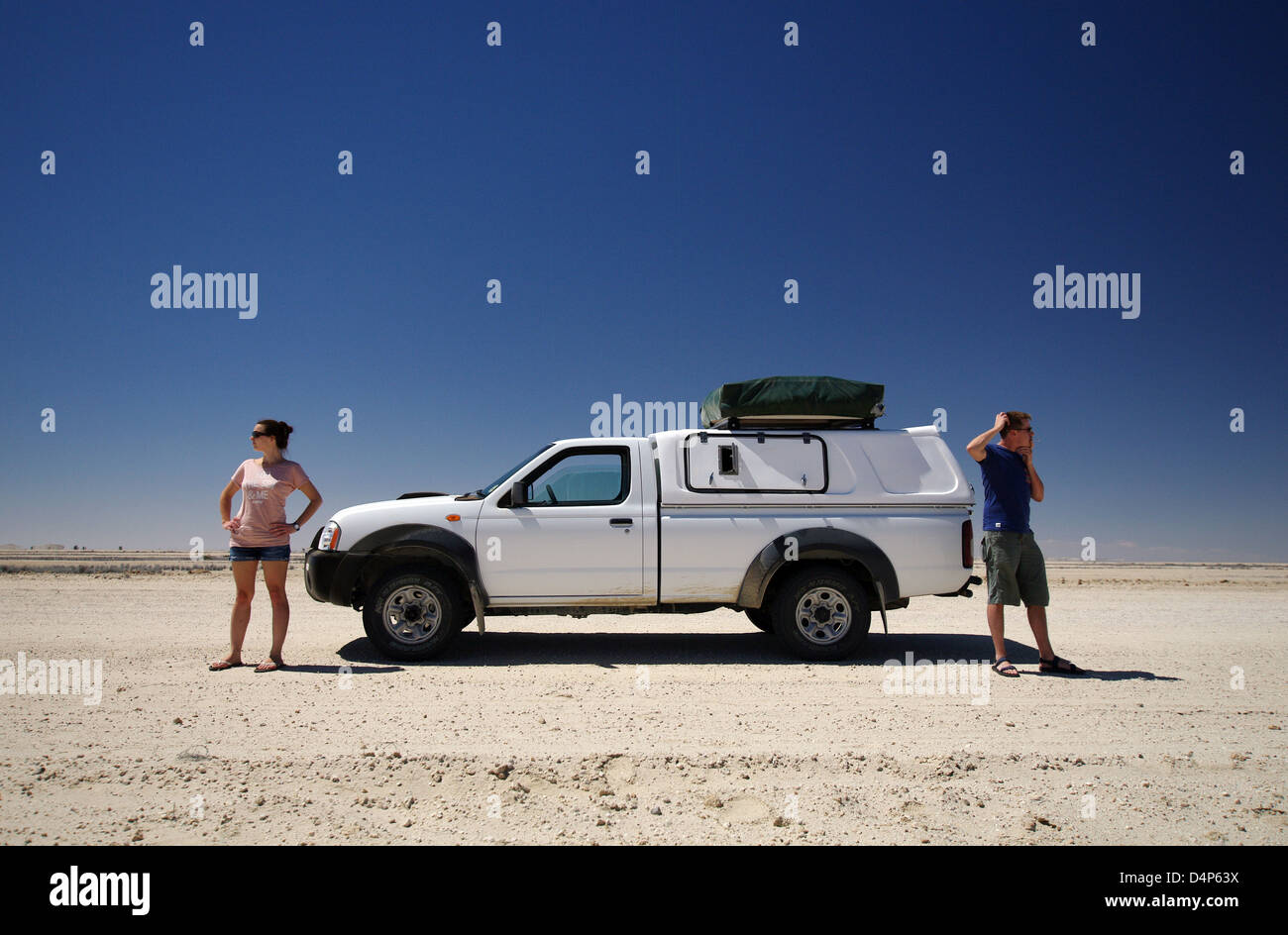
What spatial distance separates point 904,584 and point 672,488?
7.82ft

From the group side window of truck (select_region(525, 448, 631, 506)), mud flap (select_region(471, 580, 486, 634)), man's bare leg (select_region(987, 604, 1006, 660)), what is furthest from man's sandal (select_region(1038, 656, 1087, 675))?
mud flap (select_region(471, 580, 486, 634))

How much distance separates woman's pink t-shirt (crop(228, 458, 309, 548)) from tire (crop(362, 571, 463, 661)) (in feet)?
3.42

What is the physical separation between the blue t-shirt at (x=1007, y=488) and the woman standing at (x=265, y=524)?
5.99 metres

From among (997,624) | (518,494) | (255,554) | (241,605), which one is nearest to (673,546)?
(518,494)

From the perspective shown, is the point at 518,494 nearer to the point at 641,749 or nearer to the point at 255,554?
the point at 255,554

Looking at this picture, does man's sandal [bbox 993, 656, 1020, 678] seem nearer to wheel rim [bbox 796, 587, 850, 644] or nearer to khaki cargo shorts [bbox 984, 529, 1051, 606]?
khaki cargo shorts [bbox 984, 529, 1051, 606]

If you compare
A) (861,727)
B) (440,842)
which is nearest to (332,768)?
(440,842)

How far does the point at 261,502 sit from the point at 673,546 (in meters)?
3.67

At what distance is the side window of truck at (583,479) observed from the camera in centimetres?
722

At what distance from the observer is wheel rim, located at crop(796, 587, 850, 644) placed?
276 inches

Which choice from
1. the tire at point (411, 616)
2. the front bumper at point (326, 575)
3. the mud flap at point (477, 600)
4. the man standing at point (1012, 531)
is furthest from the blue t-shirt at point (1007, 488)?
the front bumper at point (326, 575)

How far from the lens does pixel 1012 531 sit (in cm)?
646

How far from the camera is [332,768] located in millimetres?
3803
